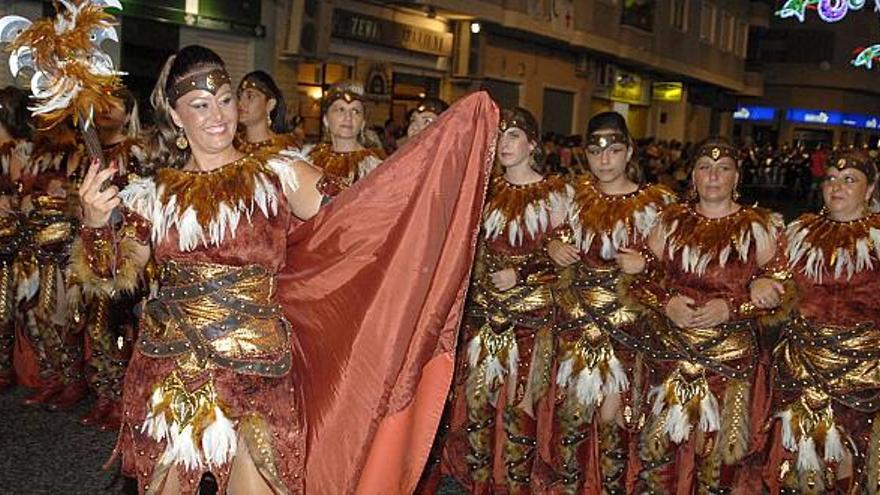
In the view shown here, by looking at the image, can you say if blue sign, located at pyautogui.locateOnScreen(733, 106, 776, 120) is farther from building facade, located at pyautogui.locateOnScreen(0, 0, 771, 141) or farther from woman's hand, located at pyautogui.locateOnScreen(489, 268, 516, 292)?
woman's hand, located at pyautogui.locateOnScreen(489, 268, 516, 292)

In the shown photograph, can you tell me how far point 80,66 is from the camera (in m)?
3.09

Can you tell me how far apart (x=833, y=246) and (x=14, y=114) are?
5278mm

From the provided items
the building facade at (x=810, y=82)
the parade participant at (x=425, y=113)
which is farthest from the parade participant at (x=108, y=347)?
the building facade at (x=810, y=82)

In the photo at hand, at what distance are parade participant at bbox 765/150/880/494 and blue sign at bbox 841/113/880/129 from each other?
5257 centimetres

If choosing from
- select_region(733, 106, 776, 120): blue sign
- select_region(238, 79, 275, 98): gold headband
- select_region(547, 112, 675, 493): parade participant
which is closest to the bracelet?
select_region(547, 112, 675, 493): parade participant

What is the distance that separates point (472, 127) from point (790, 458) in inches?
94.6

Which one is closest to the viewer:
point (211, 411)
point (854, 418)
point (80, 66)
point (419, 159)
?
point (80, 66)

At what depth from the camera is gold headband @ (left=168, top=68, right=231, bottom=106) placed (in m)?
3.45

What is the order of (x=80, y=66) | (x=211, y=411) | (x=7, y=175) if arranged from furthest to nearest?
(x=7, y=175), (x=211, y=411), (x=80, y=66)

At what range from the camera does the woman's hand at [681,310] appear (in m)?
4.63

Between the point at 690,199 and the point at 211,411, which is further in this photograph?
the point at 690,199

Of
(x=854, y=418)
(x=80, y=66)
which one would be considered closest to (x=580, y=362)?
(x=854, y=418)

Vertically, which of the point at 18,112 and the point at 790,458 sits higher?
the point at 18,112

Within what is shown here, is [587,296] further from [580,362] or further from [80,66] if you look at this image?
[80,66]
